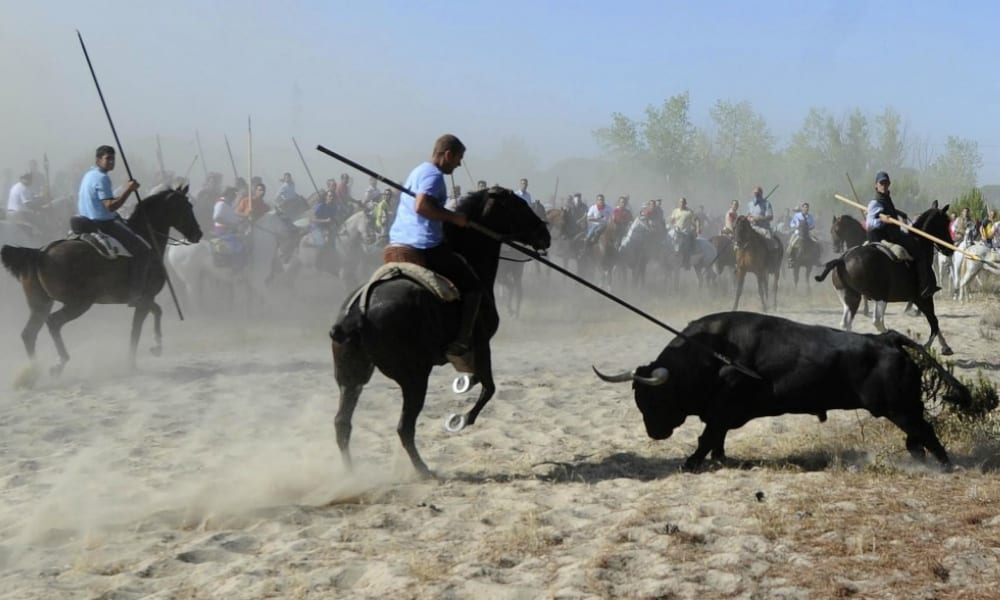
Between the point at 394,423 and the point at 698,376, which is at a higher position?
the point at 698,376

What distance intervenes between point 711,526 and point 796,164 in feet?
310

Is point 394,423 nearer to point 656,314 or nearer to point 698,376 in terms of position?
point 698,376

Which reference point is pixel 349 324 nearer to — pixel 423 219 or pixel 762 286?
pixel 423 219

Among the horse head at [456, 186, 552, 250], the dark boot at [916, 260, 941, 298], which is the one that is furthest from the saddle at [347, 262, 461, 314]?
the dark boot at [916, 260, 941, 298]

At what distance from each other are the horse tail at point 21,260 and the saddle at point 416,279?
6.62 metres

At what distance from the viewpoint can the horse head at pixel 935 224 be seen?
45.5 ft

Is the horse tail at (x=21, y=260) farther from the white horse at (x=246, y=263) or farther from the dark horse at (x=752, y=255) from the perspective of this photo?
the dark horse at (x=752, y=255)

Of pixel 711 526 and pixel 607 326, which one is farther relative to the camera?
pixel 607 326

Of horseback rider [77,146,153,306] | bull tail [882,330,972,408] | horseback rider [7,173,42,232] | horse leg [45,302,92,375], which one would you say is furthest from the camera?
horseback rider [7,173,42,232]

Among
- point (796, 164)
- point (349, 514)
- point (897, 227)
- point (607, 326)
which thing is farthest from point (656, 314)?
point (796, 164)

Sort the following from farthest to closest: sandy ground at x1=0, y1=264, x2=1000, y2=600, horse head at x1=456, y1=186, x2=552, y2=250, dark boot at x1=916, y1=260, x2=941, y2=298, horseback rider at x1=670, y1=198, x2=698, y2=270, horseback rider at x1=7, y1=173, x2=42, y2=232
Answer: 1. horseback rider at x1=670, y1=198, x2=698, y2=270
2. horseback rider at x1=7, y1=173, x2=42, y2=232
3. dark boot at x1=916, y1=260, x2=941, y2=298
4. horse head at x1=456, y1=186, x2=552, y2=250
5. sandy ground at x1=0, y1=264, x2=1000, y2=600

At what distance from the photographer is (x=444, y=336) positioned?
7.65 meters

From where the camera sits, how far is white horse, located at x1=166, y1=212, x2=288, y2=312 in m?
20.7

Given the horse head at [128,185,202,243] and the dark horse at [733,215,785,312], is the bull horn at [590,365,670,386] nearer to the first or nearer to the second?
the horse head at [128,185,202,243]
